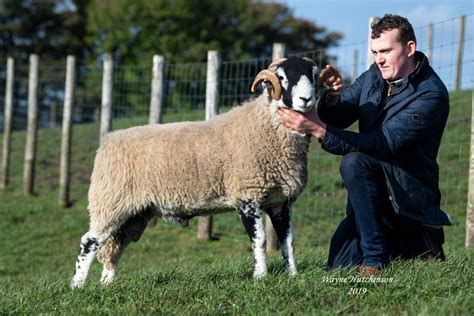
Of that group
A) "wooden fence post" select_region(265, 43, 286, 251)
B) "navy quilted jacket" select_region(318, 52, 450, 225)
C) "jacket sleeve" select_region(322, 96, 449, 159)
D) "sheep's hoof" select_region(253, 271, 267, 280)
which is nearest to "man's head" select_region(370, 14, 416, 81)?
"navy quilted jacket" select_region(318, 52, 450, 225)

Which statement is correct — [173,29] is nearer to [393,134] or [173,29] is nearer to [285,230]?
[285,230]

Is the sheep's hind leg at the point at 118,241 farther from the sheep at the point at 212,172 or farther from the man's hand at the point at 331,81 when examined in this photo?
the man's hand at the point at 331,81

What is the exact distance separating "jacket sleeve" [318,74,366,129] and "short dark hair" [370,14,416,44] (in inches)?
24.6

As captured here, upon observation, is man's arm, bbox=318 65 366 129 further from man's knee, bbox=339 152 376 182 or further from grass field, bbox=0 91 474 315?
grass field, bbox=0 91 474 315

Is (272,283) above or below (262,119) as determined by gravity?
below

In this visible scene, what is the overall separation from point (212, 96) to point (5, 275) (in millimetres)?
3235

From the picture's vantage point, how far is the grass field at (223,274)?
13.1 ft

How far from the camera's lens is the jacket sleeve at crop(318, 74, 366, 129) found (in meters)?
5.43

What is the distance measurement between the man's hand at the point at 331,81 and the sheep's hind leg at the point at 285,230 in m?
0.90

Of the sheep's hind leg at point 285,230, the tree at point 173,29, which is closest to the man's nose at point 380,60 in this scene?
the sheep's hind leg at point 285,230

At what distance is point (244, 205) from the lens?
5.27 metres

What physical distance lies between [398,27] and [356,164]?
993 mm

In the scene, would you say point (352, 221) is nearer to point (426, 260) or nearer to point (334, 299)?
point (426, 260)

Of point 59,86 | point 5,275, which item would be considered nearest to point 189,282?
point 5,275
